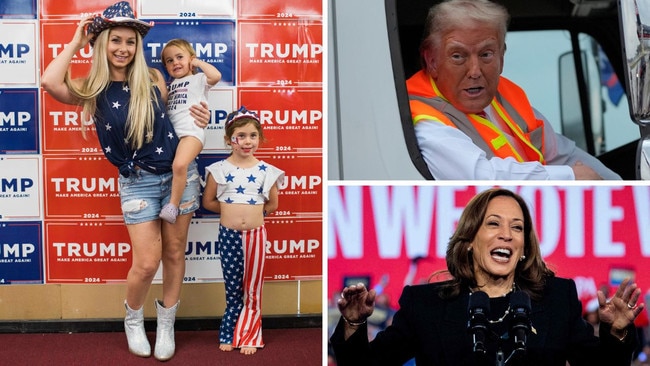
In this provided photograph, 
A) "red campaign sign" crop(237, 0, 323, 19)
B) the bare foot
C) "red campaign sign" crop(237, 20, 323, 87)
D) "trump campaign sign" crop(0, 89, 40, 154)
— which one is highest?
"red campaign sign" crop(237, 0, 323, 19)

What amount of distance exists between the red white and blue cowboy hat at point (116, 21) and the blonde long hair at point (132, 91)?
0.03 metres

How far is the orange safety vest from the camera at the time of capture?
2.10m

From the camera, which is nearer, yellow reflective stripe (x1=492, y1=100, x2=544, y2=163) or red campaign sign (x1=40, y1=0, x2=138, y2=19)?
yellow reflective stripe (x1=492, y1=100, x2=544, y2=163)

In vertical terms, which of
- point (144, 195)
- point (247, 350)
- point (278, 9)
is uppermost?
point (278, 9)

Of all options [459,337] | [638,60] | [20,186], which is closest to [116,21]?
[20,186]

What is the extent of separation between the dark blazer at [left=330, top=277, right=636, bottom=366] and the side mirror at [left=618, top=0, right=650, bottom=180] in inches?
15.6

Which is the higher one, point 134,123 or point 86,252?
point 134,123

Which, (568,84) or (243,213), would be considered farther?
(243,213)

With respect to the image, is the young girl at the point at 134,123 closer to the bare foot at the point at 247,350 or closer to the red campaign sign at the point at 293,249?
the bare foot at the point at 247,350

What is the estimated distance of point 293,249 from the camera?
4.21 metres

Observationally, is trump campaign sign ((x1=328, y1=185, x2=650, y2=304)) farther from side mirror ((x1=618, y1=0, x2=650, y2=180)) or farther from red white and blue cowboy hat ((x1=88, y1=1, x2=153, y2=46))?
red white and blue cowboy hat ((x1=88, y1=1, x2=153, y2=46))

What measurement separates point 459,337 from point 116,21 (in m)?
2.21

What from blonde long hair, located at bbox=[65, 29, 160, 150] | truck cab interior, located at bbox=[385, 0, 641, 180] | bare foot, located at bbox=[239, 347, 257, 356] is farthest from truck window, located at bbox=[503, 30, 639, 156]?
bare foot, located at bbox=[239, 347, 257, 356]

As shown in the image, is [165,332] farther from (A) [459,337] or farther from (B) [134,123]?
(A) [459,337]
